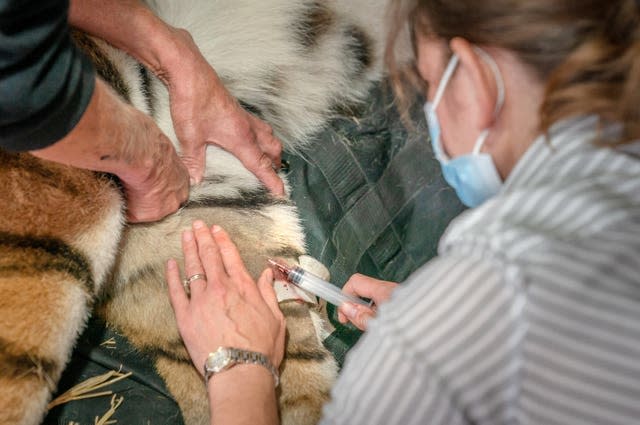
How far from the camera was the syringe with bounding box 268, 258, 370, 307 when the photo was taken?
1123mm

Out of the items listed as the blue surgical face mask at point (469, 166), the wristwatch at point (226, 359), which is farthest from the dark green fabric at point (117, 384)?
the blue surgical face mask at point (469, 166)

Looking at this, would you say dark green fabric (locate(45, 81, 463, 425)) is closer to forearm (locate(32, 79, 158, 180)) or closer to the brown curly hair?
forearm (locate(32, 79, 158, 180))

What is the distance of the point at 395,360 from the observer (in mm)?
672

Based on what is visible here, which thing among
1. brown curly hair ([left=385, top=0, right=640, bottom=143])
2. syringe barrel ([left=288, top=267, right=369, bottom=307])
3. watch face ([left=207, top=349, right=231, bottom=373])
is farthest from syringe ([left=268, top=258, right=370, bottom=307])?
brown curly hair ([left=385, top=0, right=640, bottom=143])

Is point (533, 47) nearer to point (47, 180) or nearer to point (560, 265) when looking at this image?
point (560, 265)

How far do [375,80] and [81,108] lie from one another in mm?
727

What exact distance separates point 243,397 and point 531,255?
0.51 meters

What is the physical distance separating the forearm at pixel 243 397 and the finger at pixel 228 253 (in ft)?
0.58

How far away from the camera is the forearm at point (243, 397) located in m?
0.94

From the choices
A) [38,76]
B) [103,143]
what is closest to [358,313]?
[103,143]

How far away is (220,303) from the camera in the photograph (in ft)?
3.48

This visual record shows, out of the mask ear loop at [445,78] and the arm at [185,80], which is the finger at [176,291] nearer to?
the arm at [185,80]

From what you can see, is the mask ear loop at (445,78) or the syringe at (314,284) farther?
the syringe at (314,284)

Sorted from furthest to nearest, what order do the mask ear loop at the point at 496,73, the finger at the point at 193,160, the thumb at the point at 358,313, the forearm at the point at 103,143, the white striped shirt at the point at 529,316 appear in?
the finger at the point at 193,160 < the thumb at the point at 358,313 < the forearm at the point at 103,143 < the mask ear loop at the point at 496,73 < the white striped shirt at the point at 529,316
